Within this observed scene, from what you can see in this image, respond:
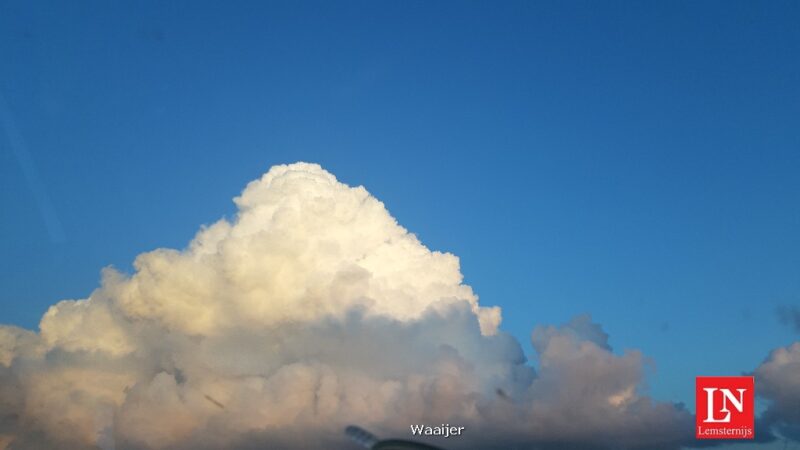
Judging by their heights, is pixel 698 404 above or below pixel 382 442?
above

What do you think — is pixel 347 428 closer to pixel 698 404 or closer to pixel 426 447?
pixel 426 447

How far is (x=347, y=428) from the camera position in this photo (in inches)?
1741

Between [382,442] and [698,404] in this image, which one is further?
[698,404]

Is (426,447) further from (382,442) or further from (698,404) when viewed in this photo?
(698,404)

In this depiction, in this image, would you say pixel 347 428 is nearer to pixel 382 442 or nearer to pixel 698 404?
pixel 382 442

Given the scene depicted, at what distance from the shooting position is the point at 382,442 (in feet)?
147

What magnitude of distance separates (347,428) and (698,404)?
88.4 metres

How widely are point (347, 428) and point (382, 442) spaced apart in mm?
2314

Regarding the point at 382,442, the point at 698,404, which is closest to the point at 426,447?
the point at 382,442

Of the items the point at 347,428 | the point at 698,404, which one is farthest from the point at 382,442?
the point at 698,404

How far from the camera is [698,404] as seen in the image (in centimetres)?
11662

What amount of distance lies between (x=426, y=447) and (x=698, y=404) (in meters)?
86.8

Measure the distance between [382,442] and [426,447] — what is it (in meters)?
3.03

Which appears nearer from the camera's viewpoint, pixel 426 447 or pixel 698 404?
pixel 426 447
